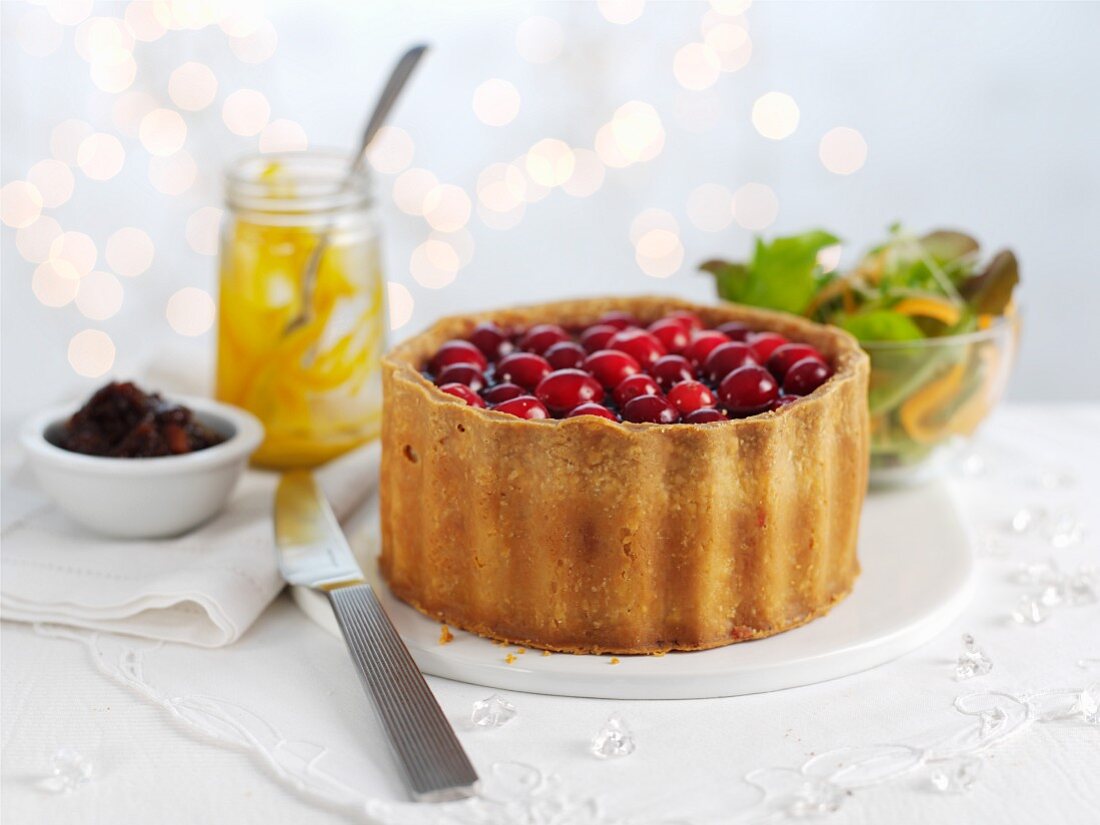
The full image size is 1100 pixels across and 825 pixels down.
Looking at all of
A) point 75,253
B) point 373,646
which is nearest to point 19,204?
point 75,253

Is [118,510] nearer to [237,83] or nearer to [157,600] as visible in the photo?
[157,600]

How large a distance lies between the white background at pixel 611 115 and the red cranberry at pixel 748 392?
2220 mm

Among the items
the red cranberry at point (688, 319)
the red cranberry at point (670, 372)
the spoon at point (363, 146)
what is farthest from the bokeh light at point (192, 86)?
the red cranberry at point (670, 372)

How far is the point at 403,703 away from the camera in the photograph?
1.35 meters

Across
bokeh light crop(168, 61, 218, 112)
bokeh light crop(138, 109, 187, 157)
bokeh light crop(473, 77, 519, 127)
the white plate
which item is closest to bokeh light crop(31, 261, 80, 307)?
bokeh light crop(138, 109, 187, 157)

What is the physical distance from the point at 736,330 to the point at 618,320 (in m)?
0.19

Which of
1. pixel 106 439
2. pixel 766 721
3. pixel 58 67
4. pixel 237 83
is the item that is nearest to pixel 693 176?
pixel 237 83

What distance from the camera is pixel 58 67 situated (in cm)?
336

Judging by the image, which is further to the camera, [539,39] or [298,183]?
[539,39]

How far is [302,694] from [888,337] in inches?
42.4

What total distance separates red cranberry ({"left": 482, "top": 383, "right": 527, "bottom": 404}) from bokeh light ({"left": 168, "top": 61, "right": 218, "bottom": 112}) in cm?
220

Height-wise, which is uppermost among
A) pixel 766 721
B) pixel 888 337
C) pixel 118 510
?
pixel 888 337

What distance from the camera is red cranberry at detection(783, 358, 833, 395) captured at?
5.48 ft

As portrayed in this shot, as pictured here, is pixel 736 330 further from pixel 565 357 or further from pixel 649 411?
pixel 649 411
